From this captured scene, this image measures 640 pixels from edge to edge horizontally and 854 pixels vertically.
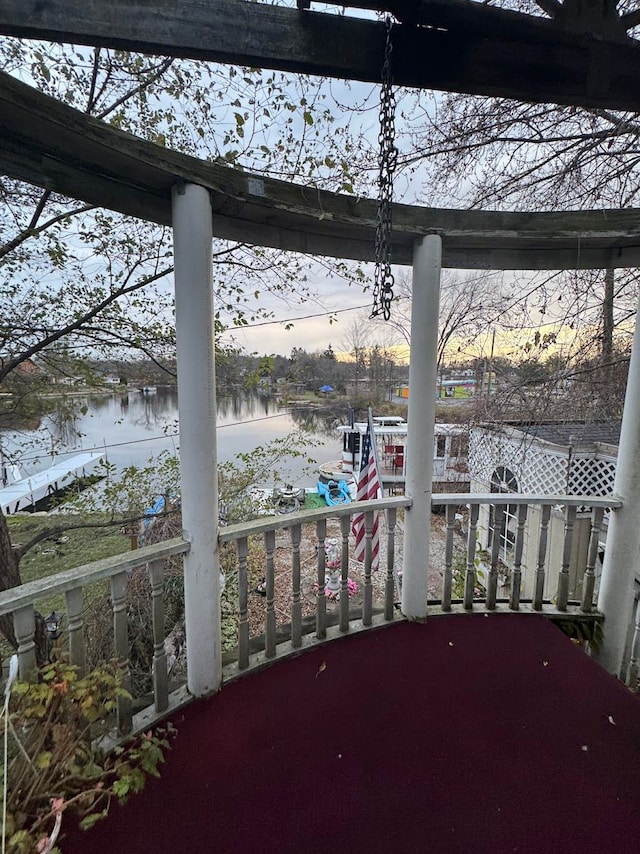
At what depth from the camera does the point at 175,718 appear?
162 centimetres

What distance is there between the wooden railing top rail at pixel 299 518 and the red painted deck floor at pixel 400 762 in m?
0.71

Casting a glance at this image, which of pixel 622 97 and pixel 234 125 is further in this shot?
pixel 234 125

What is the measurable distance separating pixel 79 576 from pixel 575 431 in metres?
4.57

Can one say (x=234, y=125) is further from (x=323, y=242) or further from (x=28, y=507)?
(x=28, y=507)

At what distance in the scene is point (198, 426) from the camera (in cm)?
160

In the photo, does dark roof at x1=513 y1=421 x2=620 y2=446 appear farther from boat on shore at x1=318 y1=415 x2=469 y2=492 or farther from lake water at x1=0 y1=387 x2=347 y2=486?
lake water at x1=0 y1=387 x2=347 y2=486

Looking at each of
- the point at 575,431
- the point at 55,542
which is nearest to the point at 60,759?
the point at 55,542

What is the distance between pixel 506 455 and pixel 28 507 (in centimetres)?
556

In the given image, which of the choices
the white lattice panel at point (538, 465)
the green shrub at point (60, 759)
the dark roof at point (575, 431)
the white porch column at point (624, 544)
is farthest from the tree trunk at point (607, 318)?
the green shrub at point (60, 759)

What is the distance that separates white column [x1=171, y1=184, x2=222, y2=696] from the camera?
4.97ft

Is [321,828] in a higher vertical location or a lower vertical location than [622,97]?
lower

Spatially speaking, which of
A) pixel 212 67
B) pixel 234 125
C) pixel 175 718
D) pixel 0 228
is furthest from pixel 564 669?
pixel 0 228

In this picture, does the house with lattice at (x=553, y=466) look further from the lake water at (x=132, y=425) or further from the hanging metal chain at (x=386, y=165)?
the hanging metal chain at (x=386, y=165)

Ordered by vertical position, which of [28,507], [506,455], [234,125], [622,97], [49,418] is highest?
[234,125]
